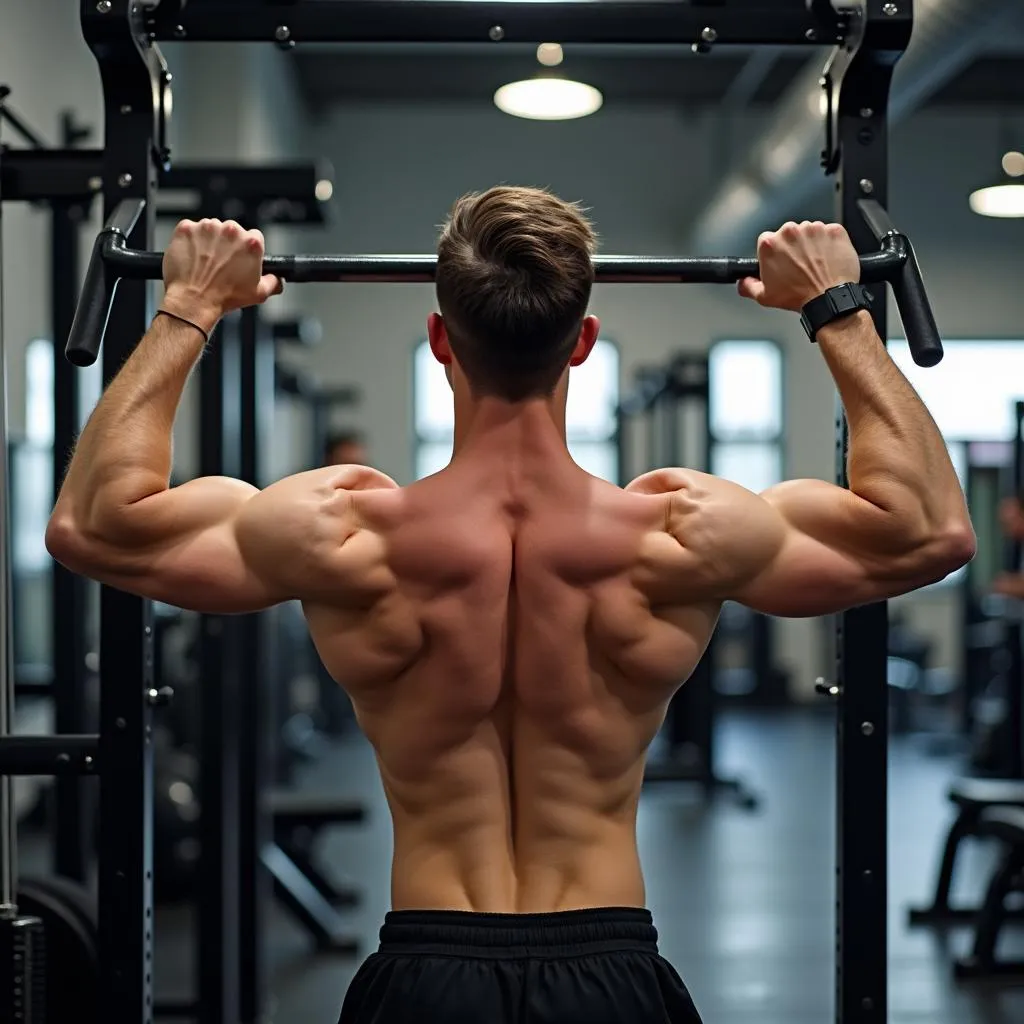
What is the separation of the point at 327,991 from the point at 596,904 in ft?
7.84

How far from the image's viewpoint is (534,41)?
191 cm

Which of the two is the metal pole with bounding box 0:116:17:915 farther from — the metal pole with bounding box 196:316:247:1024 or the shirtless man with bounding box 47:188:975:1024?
the metal pole with bounding box 196:316:247:1024

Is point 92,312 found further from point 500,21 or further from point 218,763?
point 218,763

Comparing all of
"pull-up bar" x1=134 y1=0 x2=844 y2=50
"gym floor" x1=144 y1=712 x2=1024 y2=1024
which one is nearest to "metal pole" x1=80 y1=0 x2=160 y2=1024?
"pull-up bar" x1=134 y1=0 x2=844 y2=50

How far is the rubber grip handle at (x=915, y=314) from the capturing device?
5.23 feet

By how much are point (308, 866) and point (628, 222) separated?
287 inches

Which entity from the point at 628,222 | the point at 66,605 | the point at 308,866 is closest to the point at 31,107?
the point at 66,605

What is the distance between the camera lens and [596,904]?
1487mm

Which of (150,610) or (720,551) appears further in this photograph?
(150,610)

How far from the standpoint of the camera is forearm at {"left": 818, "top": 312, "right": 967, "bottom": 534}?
149cm

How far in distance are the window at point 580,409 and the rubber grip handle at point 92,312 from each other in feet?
29.3

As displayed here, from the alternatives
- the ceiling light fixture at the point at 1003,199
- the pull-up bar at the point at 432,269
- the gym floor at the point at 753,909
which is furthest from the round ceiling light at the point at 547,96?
the pull-up bar at the point at 432,269

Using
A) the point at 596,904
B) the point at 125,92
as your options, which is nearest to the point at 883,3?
the point at 125,92

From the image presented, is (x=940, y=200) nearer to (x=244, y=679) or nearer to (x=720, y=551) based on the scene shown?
(x=244, y=679)
